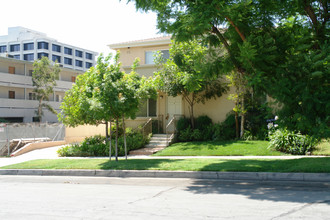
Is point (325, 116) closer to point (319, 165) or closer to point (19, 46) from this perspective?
point (319, 165)

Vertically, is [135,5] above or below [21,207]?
above

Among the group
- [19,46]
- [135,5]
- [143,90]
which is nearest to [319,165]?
[143,90]

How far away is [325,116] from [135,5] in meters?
7.25

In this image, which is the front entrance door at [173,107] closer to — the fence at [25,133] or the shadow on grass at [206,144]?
the shadow on grass at [206,144]

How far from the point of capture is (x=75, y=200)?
748cm

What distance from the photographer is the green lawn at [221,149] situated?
14.6 metres

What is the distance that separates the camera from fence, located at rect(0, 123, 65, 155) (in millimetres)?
20828

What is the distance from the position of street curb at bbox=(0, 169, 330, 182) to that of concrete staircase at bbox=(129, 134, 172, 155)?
16.9 ft

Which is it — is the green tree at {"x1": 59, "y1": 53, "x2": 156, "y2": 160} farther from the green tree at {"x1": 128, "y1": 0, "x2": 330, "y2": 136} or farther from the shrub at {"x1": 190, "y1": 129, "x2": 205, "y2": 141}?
the shrub at {"x1": 190, "y1": 129, "x2": 205, "y2": 141}

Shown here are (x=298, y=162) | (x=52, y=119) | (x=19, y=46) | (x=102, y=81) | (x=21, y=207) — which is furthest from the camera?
(x=19, y=46)

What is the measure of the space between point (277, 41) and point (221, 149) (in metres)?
6.35

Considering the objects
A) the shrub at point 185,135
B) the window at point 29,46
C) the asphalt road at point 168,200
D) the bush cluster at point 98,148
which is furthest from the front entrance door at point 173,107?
the window at point 29,46

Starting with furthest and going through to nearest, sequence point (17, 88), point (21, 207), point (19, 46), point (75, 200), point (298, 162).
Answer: point (19, 46) < point (17, 88) < point (298, 162) < point (75, 200) < point (21, 207)

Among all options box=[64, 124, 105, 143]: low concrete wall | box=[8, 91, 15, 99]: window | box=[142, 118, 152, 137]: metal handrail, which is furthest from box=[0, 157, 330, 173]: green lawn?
box=[8, 91, 15, 99]: window
